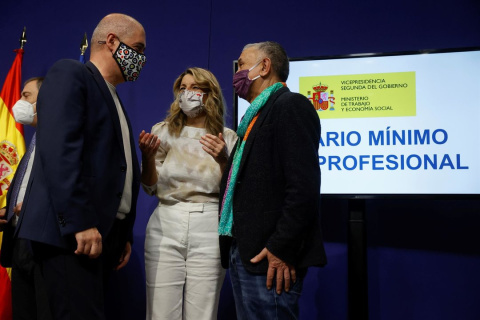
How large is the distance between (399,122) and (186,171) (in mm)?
1322

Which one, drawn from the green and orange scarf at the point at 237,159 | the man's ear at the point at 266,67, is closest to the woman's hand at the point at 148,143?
the green and orange scarf at the point at 237,159

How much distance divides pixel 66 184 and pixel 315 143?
2.76 feet

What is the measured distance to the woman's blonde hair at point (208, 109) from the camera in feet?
7.91

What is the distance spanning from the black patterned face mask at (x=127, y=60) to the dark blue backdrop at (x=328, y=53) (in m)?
1.35

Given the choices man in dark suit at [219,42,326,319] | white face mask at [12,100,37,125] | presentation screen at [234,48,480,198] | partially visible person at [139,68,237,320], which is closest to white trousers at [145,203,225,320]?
partially visible person at [139,68,237,320]

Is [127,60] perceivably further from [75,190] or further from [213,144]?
[75,190]

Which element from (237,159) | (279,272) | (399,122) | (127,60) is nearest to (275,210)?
(279,272)

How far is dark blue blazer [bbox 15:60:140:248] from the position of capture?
4.69ft

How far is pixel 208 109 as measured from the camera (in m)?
2.40

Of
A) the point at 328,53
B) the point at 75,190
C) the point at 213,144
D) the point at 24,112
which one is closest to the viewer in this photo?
the point at 75,190

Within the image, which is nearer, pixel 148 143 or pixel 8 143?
pixel 148 143

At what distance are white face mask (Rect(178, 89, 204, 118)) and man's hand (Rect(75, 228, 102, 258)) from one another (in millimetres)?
1041

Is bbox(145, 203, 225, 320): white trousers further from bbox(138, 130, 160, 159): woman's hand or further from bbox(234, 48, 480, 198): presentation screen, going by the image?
bbox(234, 48, 480, 198): presentation screen

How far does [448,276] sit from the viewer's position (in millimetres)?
2824
